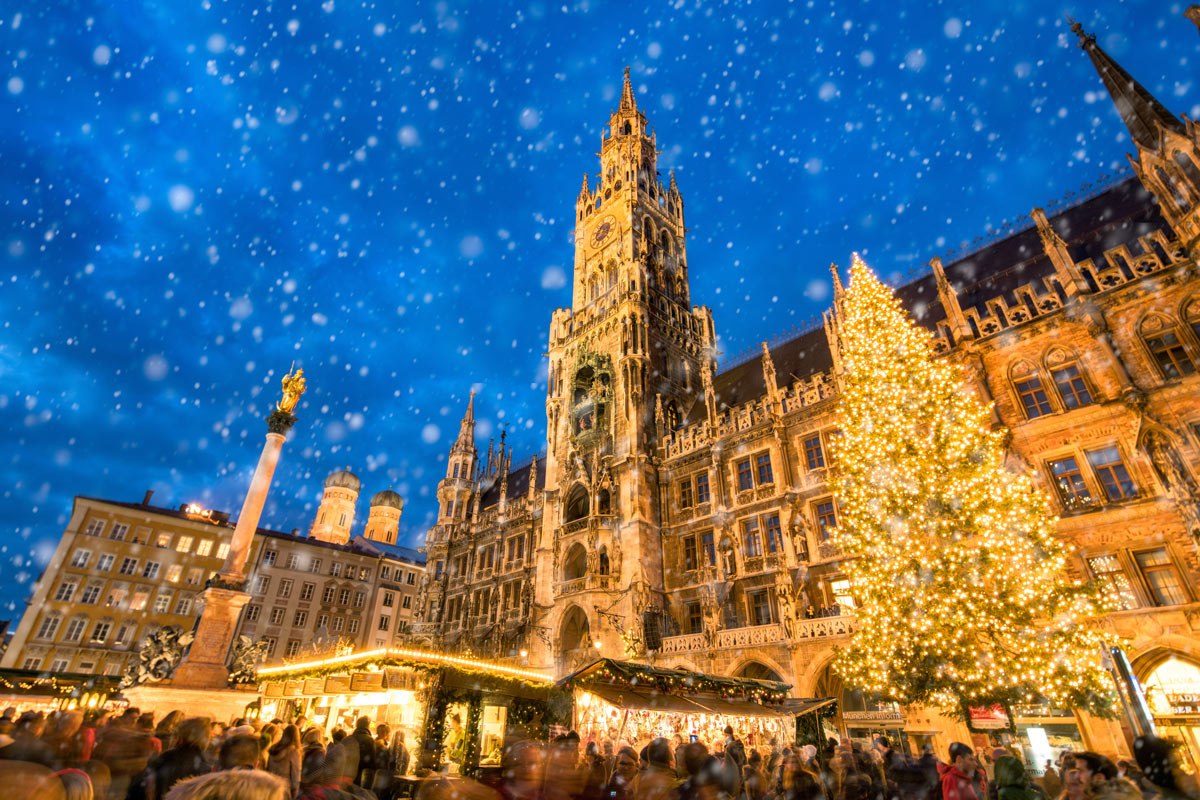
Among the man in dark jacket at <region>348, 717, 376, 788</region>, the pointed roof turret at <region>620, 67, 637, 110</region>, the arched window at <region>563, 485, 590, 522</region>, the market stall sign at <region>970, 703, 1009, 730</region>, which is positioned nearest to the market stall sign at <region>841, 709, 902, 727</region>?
the market stall sign at <region>970, 703, 1009, 730</region>

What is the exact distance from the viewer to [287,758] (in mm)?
6590

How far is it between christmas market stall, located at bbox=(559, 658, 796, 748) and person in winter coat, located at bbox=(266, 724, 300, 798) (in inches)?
331


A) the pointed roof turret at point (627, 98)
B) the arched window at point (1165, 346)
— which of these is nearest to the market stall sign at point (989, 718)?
the arched window at point (1165, 346)

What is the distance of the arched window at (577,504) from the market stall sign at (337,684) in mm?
15309

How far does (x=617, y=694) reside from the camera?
1439cm

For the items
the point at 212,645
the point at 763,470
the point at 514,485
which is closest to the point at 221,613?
the point at 212,645

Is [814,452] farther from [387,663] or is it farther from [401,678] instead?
[387,663]

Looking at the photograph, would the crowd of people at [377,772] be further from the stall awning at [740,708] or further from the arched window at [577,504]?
the arched window at [577,504]

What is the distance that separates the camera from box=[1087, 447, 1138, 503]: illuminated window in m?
17.9

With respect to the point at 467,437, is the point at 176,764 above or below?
below

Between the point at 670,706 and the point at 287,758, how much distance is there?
403 inches

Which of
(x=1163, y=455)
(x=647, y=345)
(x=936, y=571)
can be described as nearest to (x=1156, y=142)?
(x=1163, y=455)

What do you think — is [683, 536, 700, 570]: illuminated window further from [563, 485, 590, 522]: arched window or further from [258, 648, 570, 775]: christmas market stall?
[258, 648, 570, 775]: christmas market stall

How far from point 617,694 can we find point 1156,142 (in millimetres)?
25663
